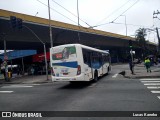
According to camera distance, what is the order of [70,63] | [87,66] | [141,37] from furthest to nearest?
[141,37]
[87,66]
[70,63]

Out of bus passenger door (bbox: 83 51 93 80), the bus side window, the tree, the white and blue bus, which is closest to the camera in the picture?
the white and blue bus

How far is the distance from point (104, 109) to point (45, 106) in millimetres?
2631

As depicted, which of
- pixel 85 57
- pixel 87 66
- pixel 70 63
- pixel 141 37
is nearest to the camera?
pixel 70 63

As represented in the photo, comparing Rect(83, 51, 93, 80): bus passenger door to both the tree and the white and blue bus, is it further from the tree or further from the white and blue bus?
the tree

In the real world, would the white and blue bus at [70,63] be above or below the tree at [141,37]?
below

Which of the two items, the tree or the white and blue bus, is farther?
the tree

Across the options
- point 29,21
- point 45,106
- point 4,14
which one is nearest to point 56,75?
point 45,106

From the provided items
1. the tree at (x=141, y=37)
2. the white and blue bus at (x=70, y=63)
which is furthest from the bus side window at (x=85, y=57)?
the tree at (x=141, y=37)

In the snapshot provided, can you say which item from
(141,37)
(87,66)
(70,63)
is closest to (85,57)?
(87,66)

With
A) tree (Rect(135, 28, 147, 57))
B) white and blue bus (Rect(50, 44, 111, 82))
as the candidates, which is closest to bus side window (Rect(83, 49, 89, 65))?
white and blue bus (Rect(50, 44, 111, 82))

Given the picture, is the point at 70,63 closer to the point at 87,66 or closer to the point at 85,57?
the point at 85,57

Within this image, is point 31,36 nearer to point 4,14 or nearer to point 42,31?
point 42,31

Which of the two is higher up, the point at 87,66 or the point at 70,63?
the point at 70,63

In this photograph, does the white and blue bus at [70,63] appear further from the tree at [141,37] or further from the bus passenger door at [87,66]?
the tree at [141,37]
